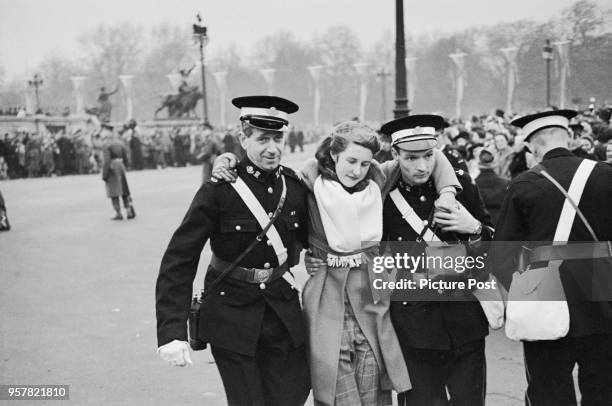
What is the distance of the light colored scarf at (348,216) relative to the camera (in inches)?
120

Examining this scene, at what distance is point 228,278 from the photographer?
312 cm

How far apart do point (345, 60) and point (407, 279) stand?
74.3 m

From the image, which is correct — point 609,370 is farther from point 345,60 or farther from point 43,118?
point 345,60

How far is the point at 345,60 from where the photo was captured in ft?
248

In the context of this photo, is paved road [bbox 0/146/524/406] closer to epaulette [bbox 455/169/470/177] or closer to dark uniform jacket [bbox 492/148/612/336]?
dark uniform jacket [bbox 492/148/612/336]

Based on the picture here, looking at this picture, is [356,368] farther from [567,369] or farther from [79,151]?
[79,151]

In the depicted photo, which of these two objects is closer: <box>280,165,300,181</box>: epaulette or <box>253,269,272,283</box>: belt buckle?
<box>253,269,272,283</box>: belt buckle

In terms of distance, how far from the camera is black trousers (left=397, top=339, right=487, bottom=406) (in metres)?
3.16

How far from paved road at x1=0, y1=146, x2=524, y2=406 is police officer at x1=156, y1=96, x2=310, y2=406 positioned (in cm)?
153

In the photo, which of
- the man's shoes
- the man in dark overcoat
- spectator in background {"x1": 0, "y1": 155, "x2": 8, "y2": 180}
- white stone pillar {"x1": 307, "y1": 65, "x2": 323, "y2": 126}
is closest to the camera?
the man's shoes

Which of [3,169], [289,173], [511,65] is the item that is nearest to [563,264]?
[289,173]

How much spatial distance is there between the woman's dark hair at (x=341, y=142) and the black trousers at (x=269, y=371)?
72 cm

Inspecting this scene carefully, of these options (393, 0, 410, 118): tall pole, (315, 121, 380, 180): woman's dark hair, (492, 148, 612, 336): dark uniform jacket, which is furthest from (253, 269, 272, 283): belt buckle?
(393, 0, 410, 118): tall pole

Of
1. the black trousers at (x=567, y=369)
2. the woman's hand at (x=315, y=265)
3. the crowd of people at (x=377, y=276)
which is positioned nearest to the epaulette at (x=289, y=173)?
the crowd of people at (x=377, y=276)
